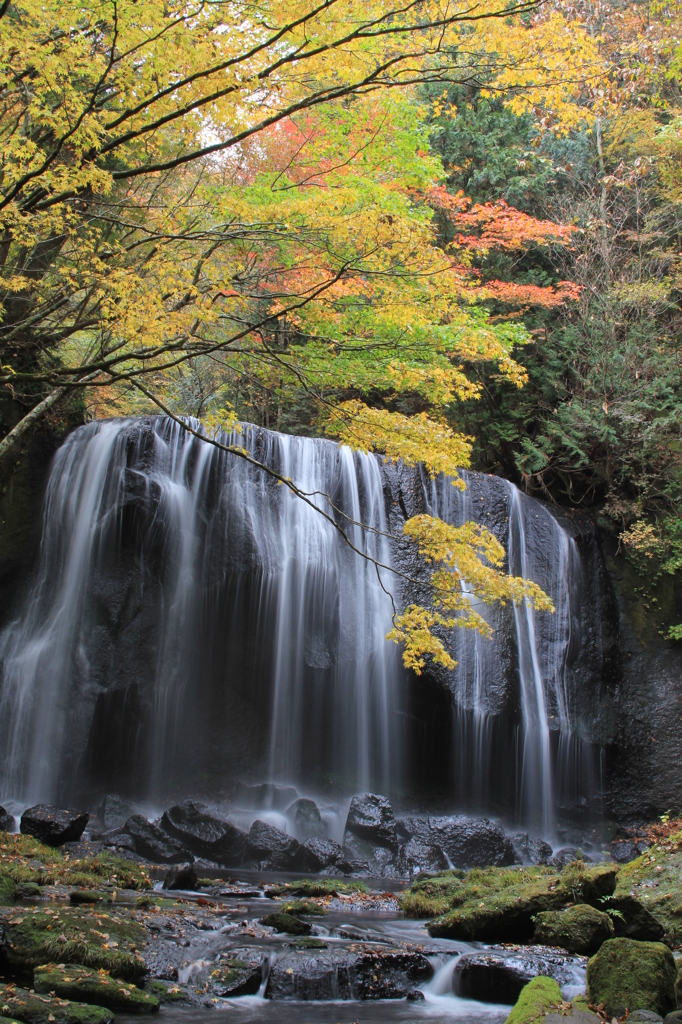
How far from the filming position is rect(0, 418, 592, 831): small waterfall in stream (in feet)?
38.3

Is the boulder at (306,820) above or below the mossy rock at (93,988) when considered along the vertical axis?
above

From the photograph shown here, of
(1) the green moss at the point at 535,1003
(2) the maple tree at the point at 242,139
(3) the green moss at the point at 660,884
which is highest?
(2) the maple tree at the point at 242,139

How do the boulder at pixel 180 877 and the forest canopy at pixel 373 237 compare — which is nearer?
the forest canopy at pixel 373 237

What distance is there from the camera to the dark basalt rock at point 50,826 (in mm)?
8484

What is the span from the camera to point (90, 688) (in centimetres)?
1152

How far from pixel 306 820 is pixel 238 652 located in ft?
9.31

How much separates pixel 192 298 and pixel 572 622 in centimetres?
985

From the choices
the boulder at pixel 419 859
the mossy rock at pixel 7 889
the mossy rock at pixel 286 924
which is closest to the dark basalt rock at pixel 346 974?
the mossy rock at pixel 286 924

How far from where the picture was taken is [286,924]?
6133 millimetres

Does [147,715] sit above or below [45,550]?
below

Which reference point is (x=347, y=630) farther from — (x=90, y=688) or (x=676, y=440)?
(x=676, y=440)

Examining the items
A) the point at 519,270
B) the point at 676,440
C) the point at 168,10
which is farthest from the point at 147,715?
the point at 519,270

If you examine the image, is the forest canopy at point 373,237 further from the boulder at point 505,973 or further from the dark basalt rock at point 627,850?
the dark basalt rock at point 627,850

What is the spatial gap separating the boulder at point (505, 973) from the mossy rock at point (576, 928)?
0.12 meters
